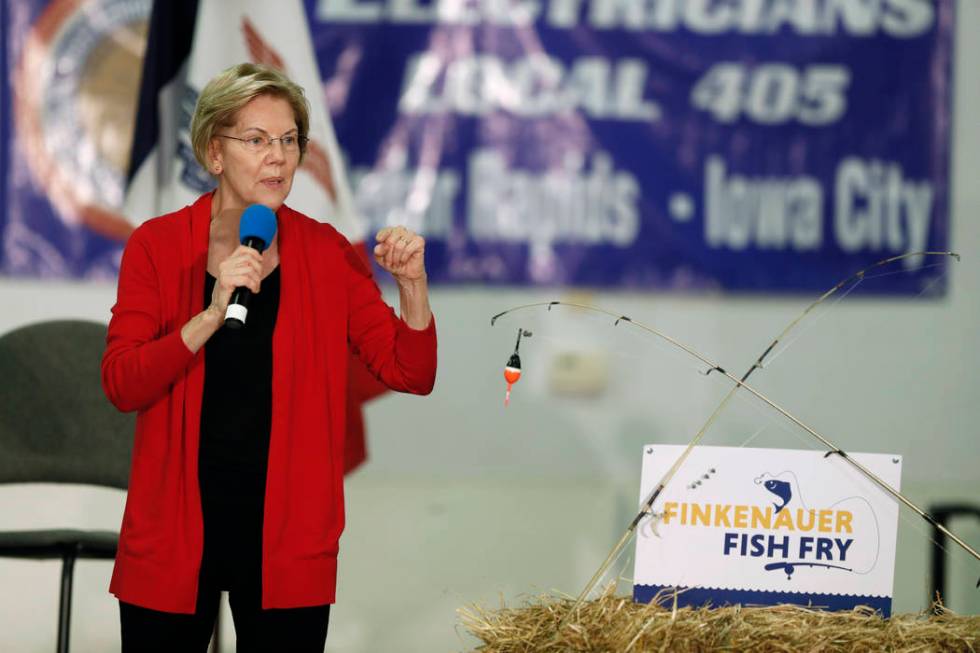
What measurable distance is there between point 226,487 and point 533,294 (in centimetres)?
207

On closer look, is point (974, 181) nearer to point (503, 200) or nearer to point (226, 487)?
point (503, 200)

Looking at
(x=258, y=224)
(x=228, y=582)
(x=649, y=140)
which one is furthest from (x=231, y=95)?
(x=649, y=140)

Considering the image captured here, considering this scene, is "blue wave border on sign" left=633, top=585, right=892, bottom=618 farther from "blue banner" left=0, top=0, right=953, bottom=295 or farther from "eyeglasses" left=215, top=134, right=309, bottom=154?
"blue banner" left=0, top=0, right=953, bottom=295

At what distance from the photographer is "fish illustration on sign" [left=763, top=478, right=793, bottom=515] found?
5.45ft

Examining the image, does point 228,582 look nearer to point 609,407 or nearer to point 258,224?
point 258,224

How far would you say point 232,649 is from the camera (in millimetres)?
3182

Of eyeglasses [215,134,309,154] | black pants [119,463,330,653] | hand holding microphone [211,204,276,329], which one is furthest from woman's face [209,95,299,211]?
black pants [119,463,330,653]

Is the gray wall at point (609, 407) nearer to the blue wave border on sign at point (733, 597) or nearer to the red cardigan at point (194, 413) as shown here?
the blue wave border on sign at point (733, 597)

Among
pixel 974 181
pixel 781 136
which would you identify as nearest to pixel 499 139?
pixel 781 136

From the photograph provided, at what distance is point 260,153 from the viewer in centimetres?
151

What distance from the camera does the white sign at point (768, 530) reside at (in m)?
1.65

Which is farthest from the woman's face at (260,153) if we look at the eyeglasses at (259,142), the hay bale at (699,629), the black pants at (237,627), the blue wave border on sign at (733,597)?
the blue wave border on sign at (733,597)

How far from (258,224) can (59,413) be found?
1.38 m

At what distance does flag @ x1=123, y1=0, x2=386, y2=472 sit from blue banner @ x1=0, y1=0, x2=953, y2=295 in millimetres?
330
